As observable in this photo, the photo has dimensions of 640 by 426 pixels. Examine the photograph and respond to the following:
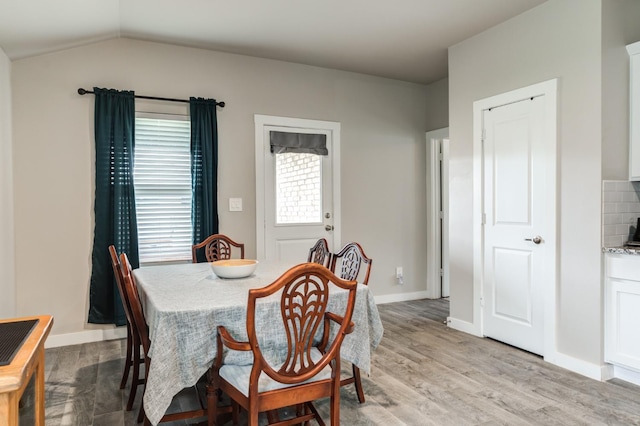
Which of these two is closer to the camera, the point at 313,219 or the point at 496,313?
the point at 496,313

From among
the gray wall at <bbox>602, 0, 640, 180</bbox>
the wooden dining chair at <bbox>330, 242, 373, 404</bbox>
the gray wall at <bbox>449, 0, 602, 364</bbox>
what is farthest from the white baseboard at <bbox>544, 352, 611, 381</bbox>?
the wooden dining chair at <bbox>330, 242, 373, 404</bbox>

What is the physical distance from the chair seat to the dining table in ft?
0.14

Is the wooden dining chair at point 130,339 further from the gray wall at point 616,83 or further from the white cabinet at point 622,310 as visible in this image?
the gray wall at point 616,83

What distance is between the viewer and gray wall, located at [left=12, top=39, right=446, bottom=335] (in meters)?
3.59

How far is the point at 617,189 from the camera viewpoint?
2969mm

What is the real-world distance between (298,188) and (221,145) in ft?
3.10

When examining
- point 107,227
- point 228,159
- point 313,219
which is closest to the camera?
point 107,227

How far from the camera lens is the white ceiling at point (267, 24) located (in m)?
3.05

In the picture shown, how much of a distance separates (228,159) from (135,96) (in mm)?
997

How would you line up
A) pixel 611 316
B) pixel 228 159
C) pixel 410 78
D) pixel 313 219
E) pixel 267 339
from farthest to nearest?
1. pixel 410 78
2. pixel 313 219
3. pixel 228 159
4. pixel 611 316
5. pixel 267 339

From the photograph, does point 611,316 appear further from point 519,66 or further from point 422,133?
point 422,133

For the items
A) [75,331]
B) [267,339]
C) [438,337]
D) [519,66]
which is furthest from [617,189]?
[75,331]

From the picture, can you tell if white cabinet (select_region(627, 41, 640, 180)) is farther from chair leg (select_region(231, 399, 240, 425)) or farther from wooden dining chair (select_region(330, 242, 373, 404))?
chair leg (select_region(231, 399, 240, 425))

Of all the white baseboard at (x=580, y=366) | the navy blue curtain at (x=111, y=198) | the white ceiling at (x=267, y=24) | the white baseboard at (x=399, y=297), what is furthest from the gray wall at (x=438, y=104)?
the navy blue curtain at (x=111, y=198)
